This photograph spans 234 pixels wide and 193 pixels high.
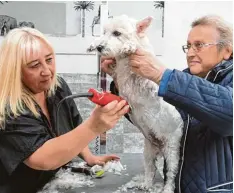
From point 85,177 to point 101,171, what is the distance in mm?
51

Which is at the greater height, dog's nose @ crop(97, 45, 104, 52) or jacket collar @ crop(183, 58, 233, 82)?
dog's nose @ crop(97, 45, 104, 52)

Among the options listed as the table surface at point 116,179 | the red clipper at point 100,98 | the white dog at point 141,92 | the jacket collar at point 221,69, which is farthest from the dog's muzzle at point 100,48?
the table surface at point 116,179

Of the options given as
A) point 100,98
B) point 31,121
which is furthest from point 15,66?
point 100,98

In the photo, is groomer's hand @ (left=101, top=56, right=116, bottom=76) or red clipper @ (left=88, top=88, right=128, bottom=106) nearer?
red clipper @ (left=88, top=88, right=128, bottom=106)

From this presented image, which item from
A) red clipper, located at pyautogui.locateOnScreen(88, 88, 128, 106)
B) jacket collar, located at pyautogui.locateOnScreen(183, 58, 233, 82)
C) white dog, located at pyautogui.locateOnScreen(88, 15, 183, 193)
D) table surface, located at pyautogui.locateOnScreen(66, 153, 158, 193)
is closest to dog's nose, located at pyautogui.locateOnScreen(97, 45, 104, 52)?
white dog, located at pyautogui.locateOnScreen(88, 15, 183, 193)

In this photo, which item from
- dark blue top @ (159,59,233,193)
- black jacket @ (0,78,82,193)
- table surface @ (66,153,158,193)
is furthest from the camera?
table surface @ (66,153,158,193)

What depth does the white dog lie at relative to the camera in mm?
768

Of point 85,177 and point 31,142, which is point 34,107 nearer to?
point 31,142

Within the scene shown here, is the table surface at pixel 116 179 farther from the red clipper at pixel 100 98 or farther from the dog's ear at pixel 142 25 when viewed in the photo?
the dog's ear at pixel 142 25

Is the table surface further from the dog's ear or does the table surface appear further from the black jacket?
the dog's ear

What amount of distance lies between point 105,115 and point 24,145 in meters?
0.20

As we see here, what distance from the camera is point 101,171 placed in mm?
980

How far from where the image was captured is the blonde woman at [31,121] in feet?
2.36

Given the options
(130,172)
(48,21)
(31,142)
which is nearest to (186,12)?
(48,21)
